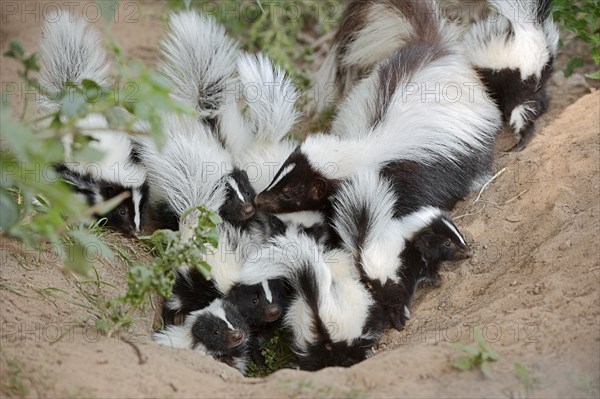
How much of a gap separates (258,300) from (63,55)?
2.27 meters

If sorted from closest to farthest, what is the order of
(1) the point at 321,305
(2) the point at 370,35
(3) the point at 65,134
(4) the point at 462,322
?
(3) the point at 65,134, (4) the point at 462,322, (1) the point at 321,305, (2) the point at 370,35

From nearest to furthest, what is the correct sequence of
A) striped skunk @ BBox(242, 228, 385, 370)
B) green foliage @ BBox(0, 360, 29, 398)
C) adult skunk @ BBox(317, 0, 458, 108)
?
green foliage @ BBox(0, 360, 29, 398) < striped skunk @ BBox(242, 228, 385, 370) < adult skunk @ BBox(317, 0, 458, 108)

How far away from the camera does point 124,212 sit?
18.4 feet

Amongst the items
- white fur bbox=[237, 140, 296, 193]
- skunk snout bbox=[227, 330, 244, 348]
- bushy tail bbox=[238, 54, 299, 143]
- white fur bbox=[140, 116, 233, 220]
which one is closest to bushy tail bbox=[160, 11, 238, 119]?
bushy tail bbox=[238, 54, 299, 143]

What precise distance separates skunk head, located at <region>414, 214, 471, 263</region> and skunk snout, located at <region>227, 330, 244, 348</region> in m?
1.31

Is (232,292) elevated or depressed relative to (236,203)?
depressed

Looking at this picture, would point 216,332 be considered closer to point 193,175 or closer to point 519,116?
point 193,175

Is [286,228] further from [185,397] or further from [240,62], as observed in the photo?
[185,397]

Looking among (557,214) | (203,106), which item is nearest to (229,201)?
(203,106)

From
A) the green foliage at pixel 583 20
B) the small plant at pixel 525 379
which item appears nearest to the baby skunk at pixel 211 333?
the small plant at pixel 525 379

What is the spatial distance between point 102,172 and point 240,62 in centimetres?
126

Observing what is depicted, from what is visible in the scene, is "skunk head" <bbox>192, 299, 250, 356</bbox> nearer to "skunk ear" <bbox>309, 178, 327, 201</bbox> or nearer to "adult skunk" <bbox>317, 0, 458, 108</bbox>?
"skunk ear" <bbox>309, 178, 327, 201</bbox>

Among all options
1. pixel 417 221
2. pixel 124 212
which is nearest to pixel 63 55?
pixel 124 212

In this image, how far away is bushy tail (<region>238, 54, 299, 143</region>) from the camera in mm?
5672
